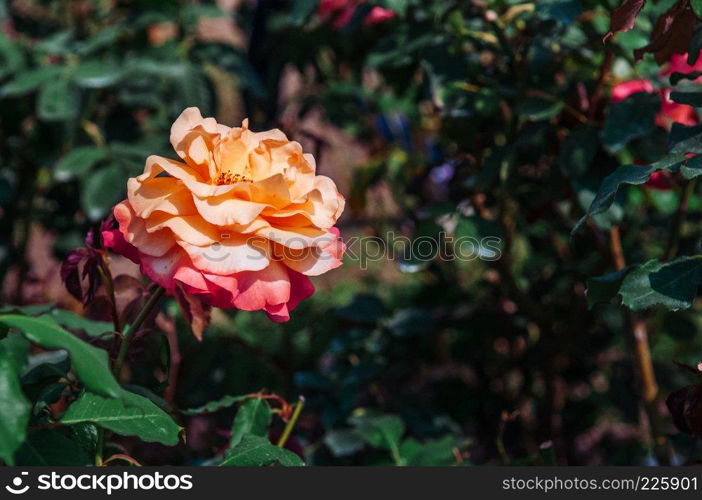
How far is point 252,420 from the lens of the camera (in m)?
0.97

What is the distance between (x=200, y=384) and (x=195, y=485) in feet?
3.34

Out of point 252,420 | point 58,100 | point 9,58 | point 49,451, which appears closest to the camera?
point 49,451

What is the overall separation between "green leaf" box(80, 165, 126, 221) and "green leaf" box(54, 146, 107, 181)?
23 millimetres

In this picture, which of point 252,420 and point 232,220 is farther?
point 252,420

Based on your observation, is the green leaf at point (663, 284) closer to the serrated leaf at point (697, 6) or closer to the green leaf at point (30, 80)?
the serrated leaf at point (697, 6)

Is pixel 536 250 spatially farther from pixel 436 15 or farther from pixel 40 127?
pixel 40 127

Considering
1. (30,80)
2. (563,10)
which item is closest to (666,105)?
(563,10)

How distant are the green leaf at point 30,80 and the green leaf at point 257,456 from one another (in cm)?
97

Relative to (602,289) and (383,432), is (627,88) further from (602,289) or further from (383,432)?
(383,432)

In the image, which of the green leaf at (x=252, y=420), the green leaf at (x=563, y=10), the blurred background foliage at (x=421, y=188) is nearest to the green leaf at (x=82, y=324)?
the blurred background foliage at (x=421, y=188)

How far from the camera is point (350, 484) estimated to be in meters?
0.82
